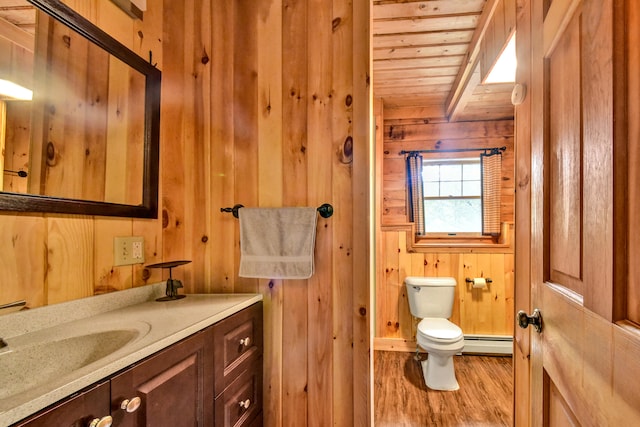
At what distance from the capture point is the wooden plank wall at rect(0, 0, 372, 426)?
1.40 metres

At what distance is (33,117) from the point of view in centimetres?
96

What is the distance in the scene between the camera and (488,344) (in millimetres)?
2760

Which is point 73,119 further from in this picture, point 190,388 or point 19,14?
point 190,388

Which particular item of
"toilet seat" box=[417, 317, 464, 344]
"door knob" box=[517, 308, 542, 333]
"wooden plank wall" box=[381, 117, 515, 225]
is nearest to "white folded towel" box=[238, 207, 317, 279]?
"door knob" box=[517, 308, 542, 333]

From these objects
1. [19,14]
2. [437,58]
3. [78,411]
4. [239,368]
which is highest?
[437,58]

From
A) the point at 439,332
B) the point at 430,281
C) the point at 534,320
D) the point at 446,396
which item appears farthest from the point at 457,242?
the point at 534,320

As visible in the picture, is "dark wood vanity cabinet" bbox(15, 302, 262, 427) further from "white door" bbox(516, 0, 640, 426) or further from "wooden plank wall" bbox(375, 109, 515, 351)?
"wooden plank wall" bbox(375, 109, 515, 351)

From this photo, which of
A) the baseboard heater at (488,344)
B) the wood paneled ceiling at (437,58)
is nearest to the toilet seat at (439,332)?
the baseboard heater at (488,344)

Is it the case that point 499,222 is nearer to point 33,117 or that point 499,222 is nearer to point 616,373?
point 616,373

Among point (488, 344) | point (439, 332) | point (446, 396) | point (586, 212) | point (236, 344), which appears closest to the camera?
point (586, 212)

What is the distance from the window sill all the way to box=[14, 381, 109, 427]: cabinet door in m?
2.55

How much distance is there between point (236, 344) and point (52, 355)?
1.87ft

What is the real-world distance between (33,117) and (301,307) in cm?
125

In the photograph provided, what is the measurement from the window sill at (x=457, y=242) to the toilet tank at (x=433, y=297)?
12.7 inches
